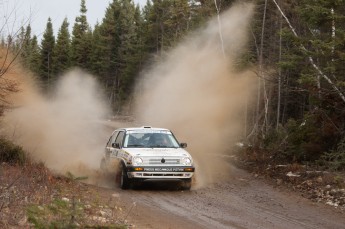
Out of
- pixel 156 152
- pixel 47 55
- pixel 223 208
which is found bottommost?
pixel 223 208

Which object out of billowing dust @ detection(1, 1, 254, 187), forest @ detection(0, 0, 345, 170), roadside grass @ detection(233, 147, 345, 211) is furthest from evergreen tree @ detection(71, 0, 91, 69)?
roadside grass @ detection(233, 147, 345, 211)

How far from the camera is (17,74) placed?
988 inches

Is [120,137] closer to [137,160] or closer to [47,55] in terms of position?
[137,160]

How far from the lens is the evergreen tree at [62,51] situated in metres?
82.5

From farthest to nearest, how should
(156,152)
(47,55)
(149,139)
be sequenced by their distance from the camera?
(47,55) → (149,139) → (156,152)

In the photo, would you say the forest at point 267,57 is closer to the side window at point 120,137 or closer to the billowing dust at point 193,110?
the billowing dust at point 193,110

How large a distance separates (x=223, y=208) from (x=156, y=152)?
317cm

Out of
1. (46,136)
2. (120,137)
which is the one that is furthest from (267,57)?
(120,137)

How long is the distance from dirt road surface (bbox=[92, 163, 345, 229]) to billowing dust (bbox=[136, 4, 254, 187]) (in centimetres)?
1079

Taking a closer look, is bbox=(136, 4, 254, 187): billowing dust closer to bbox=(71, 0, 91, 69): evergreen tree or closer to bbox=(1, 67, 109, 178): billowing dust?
bbox=(1, 67, 109, 178): billowing dust

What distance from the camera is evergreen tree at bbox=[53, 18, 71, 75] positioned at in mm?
82500

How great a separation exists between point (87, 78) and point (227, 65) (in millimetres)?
46855

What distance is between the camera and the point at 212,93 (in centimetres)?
3228

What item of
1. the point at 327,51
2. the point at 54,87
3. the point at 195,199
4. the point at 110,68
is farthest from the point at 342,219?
the point at 54,87
